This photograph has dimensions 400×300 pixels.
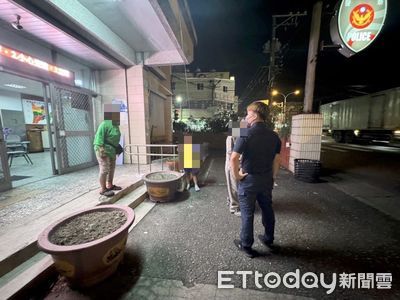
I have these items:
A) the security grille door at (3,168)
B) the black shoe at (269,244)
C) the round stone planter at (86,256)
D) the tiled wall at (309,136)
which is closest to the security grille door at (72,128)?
the security grille door at (3,168)

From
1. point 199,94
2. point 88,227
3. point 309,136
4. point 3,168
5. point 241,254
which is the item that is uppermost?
point 199,94

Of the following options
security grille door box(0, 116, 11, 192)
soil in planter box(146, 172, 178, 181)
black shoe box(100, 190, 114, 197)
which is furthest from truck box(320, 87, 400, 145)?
security grille door box(0, 116, 11, 192)

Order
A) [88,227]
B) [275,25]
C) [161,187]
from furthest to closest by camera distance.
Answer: [275,25] < [161,187] < [88,227]

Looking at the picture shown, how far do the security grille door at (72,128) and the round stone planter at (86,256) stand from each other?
12.4 feet

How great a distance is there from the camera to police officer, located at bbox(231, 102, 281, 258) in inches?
85.2

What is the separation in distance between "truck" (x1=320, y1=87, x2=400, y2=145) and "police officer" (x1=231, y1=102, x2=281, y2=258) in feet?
47.3

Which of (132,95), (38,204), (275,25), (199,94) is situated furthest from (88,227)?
(199,94)

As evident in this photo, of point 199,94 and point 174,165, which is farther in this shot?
point 199,94

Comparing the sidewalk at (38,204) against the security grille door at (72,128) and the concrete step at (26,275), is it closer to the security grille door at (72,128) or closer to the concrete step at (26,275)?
the concrete step at (26,275)

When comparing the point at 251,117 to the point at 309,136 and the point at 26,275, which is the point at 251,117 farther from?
the point at 309,136

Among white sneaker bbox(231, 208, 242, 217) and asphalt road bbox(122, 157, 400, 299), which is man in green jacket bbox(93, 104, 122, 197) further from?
white sneaker bbox(231, 208, 242, 217)

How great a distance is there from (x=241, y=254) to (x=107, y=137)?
2885 millimetres

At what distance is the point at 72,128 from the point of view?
5.25 m

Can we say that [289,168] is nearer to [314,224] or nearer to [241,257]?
[314,224]
